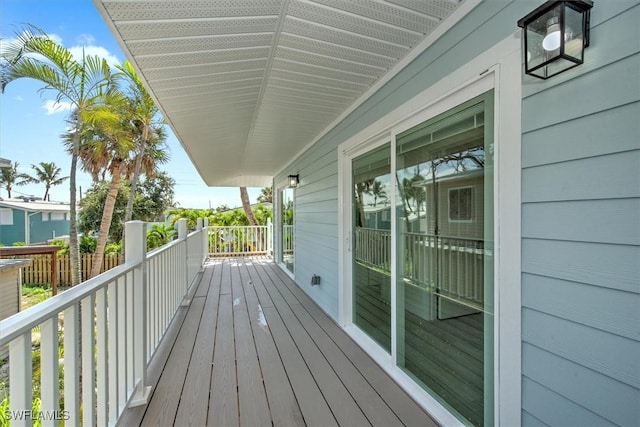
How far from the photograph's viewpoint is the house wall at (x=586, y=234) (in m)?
0.99

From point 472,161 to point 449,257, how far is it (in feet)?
1.92

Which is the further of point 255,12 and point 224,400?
point 224,400

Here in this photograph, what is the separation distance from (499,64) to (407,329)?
1.79 meters

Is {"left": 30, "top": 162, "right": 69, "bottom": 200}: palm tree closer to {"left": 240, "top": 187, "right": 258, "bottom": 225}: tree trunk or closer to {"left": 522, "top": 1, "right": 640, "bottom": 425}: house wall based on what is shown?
{"left": 240, "top": 187, "right": 258, "bottom": 225}: tree trunk

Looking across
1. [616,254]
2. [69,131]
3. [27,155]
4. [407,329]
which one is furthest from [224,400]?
[27,155]

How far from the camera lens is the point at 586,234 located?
1.11 metres

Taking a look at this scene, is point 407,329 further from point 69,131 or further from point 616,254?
point 69,131

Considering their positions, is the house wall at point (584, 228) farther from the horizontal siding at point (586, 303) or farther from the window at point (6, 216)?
the window at point (6, 216)

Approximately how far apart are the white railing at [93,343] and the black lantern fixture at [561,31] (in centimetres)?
199

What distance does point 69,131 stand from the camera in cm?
949

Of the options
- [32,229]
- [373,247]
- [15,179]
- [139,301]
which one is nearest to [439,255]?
[373,247]

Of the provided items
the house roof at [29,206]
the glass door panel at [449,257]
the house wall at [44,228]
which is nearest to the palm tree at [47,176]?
the house wall at [44,228]

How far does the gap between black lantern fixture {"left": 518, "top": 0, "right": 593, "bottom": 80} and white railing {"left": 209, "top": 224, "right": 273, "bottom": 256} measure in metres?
8.95

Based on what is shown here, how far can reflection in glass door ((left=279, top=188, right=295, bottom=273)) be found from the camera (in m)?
6.63
